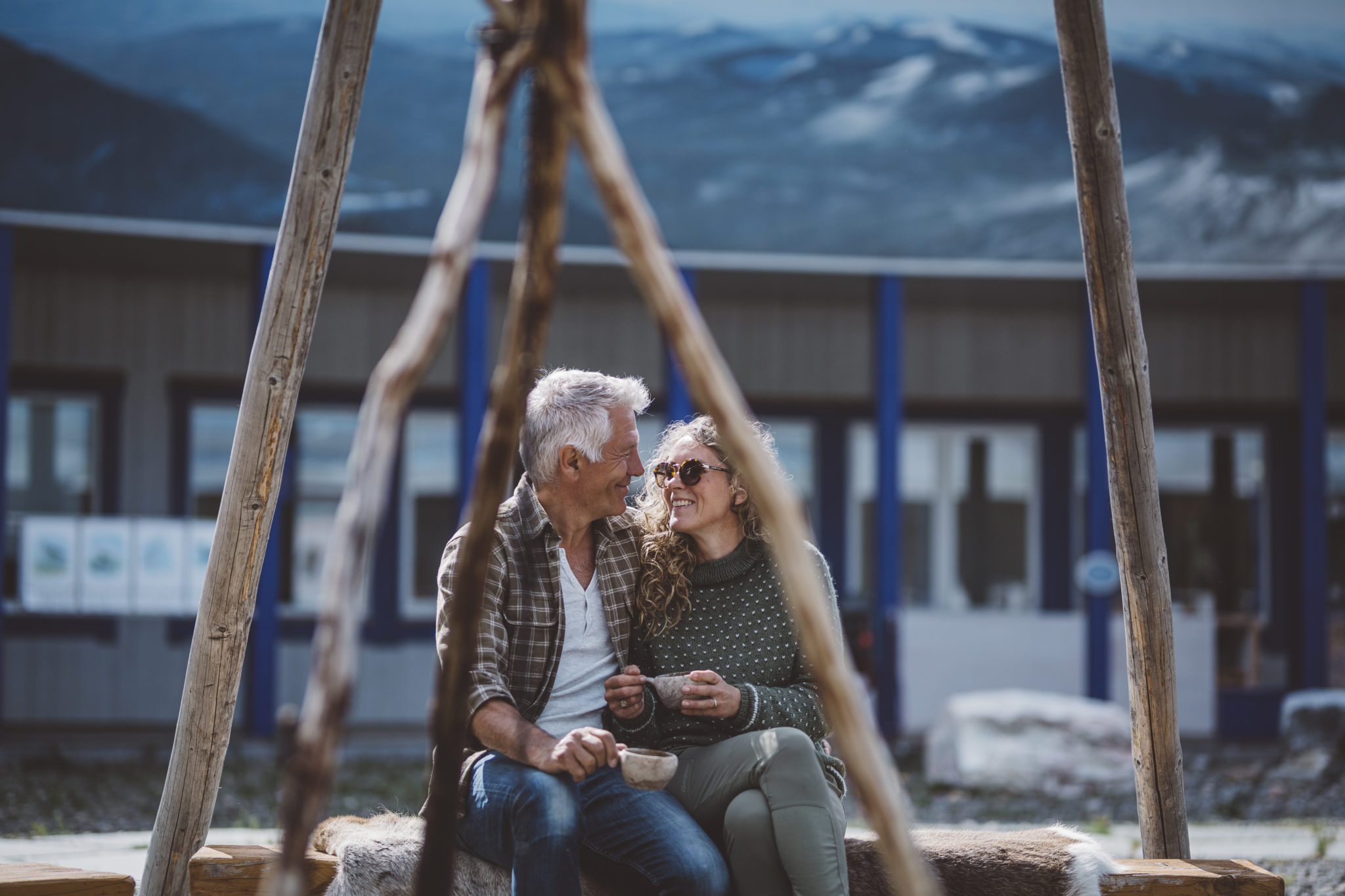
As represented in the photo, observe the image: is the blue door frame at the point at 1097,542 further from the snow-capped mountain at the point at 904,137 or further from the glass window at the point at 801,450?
the glass window at the point at 801,450

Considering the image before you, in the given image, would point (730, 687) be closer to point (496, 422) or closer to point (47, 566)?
point (496, 422)

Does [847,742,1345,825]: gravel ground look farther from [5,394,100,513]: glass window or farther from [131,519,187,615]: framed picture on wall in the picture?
[5,394,100,513]: glass window

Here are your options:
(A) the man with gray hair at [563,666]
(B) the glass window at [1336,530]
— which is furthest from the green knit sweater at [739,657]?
(B) the glass window at [1336,530]

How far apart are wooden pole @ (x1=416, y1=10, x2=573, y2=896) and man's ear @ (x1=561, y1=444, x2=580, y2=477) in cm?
76

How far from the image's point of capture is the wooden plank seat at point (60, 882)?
7.91ft

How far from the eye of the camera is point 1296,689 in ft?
30.4

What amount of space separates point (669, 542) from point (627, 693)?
40 centimetres

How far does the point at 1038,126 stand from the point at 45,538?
646 centimetres

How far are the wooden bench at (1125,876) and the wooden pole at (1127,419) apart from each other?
8.4 inches

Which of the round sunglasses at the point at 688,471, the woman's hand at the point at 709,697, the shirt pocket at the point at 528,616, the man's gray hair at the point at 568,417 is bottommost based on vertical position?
the woman's hand at the point at 709,697

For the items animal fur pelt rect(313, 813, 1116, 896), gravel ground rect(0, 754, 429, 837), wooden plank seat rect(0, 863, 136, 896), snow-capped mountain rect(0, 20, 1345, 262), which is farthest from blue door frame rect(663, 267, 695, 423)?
wooden plank seat rect(0, 863, 136, 896)

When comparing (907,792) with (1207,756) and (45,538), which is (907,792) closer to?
(1207,756)

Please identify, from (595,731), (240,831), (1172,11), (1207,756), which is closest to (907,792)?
(1207,756)

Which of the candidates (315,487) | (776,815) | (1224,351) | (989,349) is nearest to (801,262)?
(989,349)
